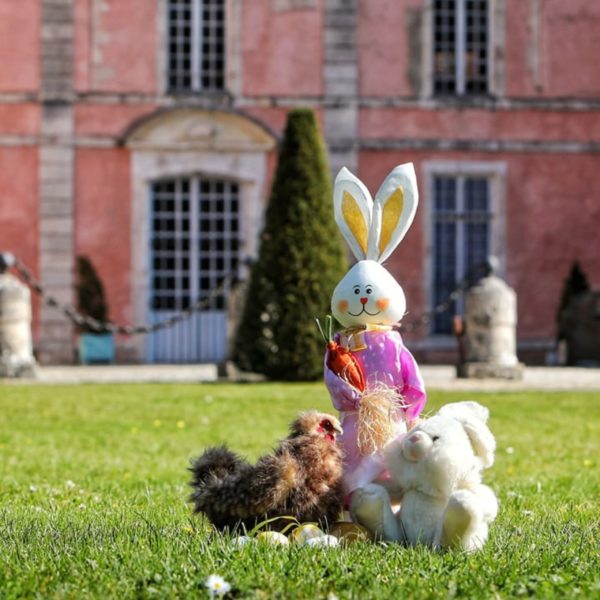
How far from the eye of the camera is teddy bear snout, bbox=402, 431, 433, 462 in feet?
12.9

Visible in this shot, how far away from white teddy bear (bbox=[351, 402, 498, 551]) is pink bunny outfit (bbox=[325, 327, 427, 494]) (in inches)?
7.2

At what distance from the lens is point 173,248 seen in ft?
60.2

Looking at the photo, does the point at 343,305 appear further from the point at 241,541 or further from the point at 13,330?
the point at 13,330

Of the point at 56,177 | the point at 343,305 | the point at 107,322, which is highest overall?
the point at 56,177

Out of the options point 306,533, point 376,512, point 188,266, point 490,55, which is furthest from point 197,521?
point 490,55

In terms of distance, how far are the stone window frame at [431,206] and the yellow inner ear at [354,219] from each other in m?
14.0

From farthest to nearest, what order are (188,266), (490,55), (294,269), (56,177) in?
(490,55) < (188,266) < (56,177) < (294,269)

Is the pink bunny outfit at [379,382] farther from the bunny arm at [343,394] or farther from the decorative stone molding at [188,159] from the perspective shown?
the decorative stone molding at [188,159]

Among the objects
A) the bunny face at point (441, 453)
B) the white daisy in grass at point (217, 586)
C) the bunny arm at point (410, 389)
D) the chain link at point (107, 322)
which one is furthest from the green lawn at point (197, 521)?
the chain link at point (107, 322)

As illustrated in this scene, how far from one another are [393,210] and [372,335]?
49cm

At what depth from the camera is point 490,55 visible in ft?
62.0

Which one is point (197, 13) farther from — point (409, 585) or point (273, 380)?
point (409, 585)

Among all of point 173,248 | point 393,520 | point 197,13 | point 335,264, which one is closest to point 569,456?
point 393,520

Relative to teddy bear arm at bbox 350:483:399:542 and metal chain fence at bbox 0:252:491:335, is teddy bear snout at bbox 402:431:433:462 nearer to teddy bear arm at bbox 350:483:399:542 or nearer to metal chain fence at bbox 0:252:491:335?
teddy bear arm at bbox 350:483:399:542
